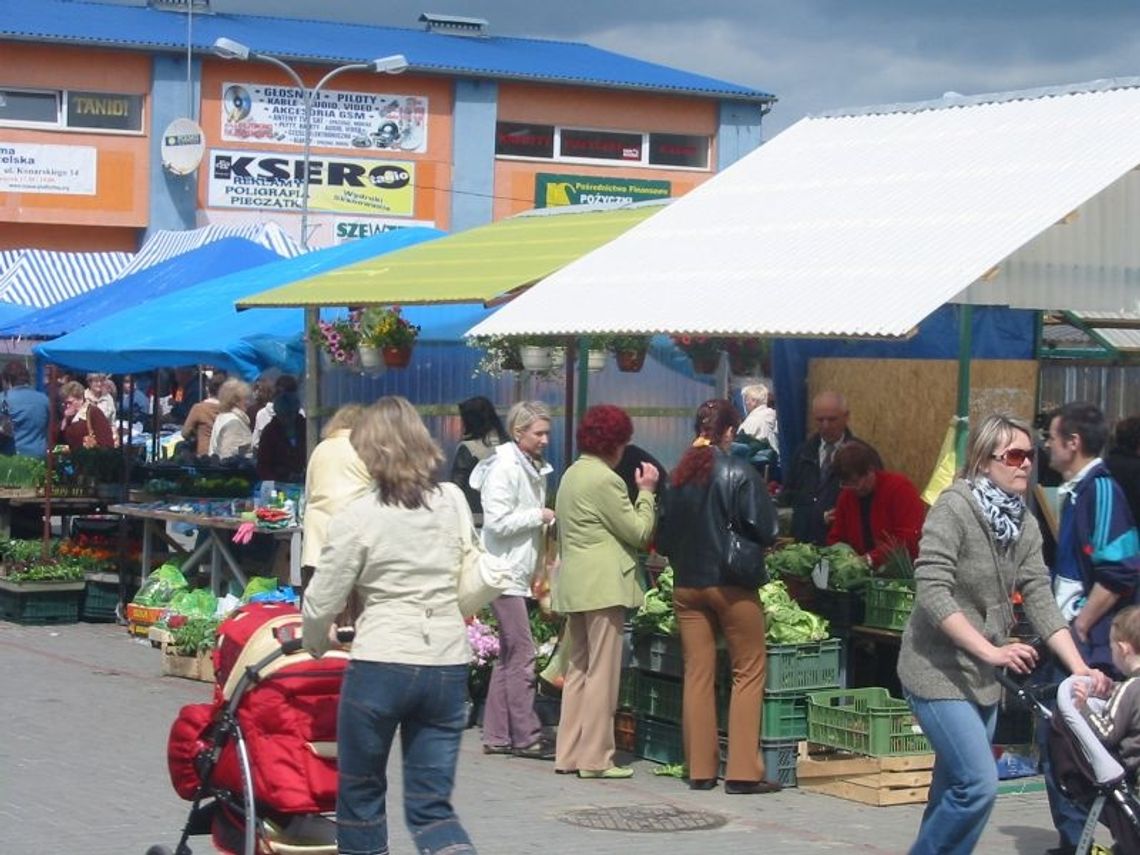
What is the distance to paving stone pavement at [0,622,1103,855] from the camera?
8237 mm

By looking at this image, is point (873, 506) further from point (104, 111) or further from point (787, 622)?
point (104, 111)

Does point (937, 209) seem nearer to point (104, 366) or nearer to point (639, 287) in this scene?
point (639, 287)

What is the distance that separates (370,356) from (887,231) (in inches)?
200

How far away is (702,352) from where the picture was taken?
13359mm

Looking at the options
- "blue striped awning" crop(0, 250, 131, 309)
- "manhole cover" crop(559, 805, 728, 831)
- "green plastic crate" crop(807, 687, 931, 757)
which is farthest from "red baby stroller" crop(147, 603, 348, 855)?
"blue striped awning" crop(0, 250, 131, 309)

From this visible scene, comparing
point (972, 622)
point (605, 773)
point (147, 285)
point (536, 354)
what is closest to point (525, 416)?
point (605, 773)

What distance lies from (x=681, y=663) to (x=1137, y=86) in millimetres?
3953

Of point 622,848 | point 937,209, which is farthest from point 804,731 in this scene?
point 937,209

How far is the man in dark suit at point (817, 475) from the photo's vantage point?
11156mm

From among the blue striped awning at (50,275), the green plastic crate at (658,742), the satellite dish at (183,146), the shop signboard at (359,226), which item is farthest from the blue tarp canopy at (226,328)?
the shop signboard at (359,226)

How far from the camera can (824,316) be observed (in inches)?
360

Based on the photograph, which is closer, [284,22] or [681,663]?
[681,663]

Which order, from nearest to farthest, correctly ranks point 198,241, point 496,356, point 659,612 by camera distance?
point 659,612 → point 496,356 → point 198,241

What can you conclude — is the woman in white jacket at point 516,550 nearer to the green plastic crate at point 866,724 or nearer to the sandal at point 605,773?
the sandal at point 605,773
